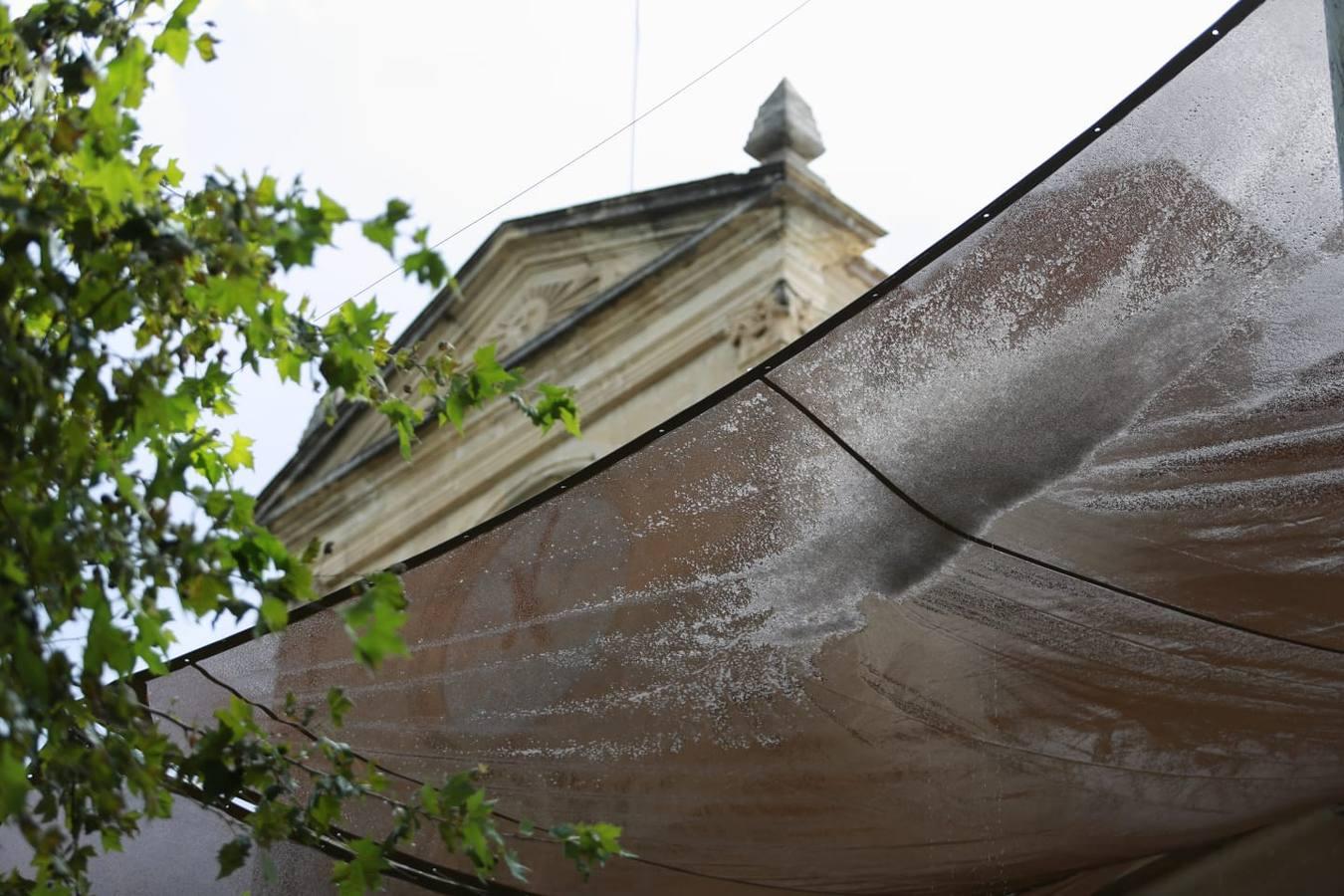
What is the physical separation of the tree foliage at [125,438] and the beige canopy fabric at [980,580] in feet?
2.21

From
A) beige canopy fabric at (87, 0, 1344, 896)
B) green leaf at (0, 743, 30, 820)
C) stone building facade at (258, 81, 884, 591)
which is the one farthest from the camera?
stone building facade at (258, 81, 884, 591)

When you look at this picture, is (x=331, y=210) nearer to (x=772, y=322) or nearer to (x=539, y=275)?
(x=772, y=322)

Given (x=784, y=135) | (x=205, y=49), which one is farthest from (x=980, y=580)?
(x=784, y=135)

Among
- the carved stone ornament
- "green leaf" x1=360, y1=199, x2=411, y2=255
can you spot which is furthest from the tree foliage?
the carved stone ornament

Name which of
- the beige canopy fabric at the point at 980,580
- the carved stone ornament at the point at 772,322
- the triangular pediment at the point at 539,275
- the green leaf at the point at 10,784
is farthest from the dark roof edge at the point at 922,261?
the triangular pediment at the point at 539,275

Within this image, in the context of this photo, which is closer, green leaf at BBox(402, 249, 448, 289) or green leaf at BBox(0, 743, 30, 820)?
green leaf at BBox(0, 743, 30, 820)

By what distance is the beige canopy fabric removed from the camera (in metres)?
3.35

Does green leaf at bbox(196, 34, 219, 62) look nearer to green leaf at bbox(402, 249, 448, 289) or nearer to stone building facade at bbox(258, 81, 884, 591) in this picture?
green leaf at bbox(402, 249, 448, 289)

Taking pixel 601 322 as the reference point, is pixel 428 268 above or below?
below

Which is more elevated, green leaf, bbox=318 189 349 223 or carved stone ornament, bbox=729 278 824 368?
carved stone ornament, bbox=729 278 824 368

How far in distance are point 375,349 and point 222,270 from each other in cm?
79

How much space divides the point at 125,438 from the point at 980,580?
5.57ft

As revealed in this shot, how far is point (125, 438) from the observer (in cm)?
315

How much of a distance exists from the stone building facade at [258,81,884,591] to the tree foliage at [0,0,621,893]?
7.33m
